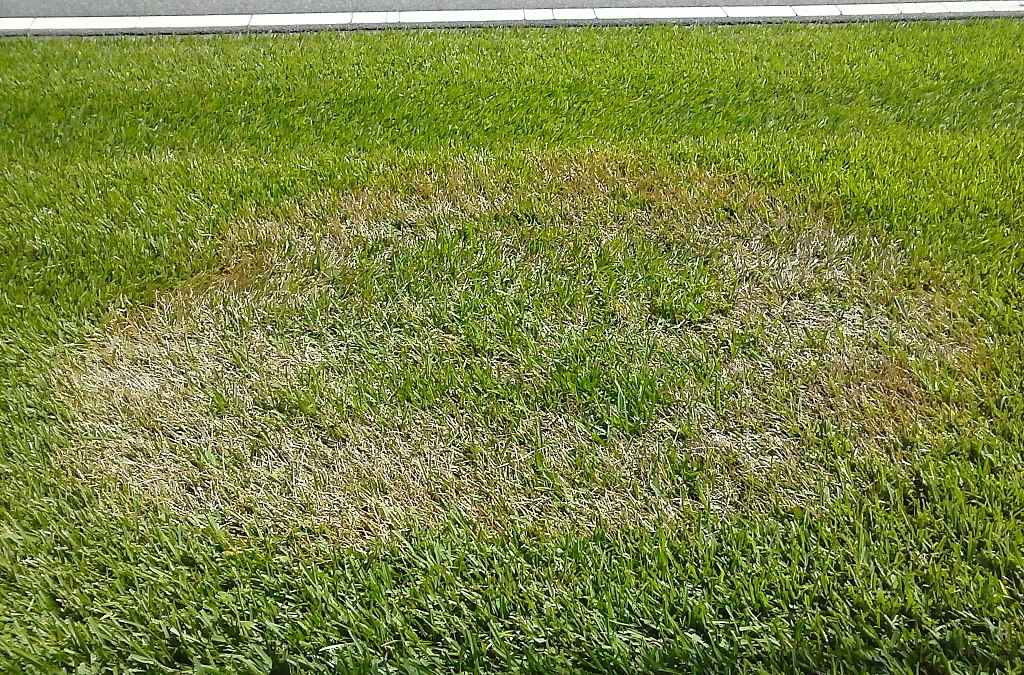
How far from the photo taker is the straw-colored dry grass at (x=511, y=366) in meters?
2.16

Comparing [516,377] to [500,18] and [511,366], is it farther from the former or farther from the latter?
[500,18]

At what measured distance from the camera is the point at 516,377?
2482mm

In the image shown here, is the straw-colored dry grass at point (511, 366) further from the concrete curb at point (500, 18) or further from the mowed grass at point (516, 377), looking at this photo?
the concrete curb at point (500, 18)

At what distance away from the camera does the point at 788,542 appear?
196 cm

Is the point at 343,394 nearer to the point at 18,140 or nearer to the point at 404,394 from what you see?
the point at 404,394

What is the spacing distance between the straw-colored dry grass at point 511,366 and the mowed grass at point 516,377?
13 millimetres

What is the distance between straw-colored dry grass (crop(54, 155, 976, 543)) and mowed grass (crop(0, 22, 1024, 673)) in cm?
1

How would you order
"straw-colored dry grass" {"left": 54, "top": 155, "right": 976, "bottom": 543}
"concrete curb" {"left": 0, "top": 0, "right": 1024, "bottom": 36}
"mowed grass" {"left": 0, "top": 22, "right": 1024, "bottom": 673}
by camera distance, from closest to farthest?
"mowed grass" {"left": 0, "top": 22, "right": 1024, "bottom": 673}, "straw-colored dry grass" {"left": 54, "top": 155, "right": 976, "bottom": 543}, "concrete curb" {"left": 0, "top": 0, "right": 1024, "bottom": 36}

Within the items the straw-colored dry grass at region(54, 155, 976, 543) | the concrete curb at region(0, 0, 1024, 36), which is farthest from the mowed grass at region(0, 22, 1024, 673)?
the concrete curb at region(0, 0, 1024, 36)

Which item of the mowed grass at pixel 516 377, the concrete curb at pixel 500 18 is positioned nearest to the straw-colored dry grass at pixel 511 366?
the mowed grass at pixel 516 377

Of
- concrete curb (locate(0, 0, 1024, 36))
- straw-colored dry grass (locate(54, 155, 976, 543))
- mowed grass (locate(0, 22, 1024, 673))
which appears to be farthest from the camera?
concrete curb (locate(0, 0, 1024, 36))

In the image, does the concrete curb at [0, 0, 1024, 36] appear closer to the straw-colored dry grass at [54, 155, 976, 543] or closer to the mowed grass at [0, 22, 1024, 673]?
the mowed grass at [0, 22, 1024, 673]

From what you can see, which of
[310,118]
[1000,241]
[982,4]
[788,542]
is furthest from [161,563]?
[982,4]

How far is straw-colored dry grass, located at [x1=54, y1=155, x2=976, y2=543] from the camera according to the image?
216 centimetres
